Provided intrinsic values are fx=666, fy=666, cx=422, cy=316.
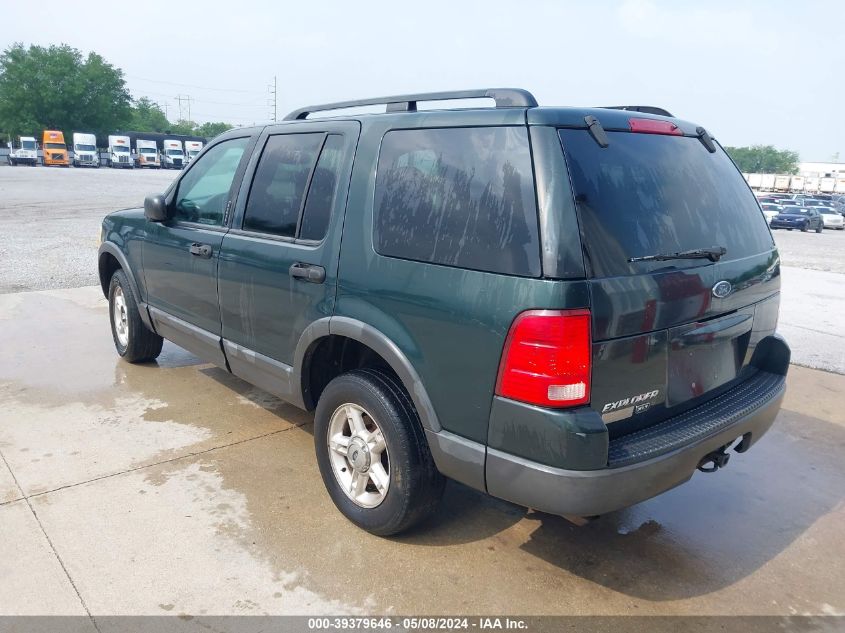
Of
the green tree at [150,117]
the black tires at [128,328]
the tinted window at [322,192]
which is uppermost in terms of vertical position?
the green tree at [150,117]

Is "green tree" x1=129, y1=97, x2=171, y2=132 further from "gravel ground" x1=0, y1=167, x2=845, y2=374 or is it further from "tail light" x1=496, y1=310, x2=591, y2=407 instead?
"tail light" x1=496, y1=310, x2=591, y2=407

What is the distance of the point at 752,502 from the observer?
3627 mm

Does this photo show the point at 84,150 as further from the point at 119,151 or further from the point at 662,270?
the point at 662,270

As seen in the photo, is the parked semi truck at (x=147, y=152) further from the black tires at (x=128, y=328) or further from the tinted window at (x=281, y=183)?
the tinted window at (x=281, y=183)

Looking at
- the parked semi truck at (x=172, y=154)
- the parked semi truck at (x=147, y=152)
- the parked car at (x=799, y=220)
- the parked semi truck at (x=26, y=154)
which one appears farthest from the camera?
the parked semi truck at (x=172, y=154)

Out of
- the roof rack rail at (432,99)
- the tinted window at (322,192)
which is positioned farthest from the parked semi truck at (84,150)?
the tinted window at (322,192)

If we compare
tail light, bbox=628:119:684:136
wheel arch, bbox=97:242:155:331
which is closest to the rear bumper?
tail light, bbox=628:119:684:136

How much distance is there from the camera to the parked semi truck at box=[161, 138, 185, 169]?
58.7m

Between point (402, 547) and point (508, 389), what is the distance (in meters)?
1.10

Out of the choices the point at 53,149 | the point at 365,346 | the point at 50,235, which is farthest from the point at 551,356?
the point at 53,149

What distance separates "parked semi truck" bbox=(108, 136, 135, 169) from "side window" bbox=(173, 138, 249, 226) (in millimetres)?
58441

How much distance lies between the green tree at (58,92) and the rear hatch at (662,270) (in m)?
73.0

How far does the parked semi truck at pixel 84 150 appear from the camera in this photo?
2141 inches

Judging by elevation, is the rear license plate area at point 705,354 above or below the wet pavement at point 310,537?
above
